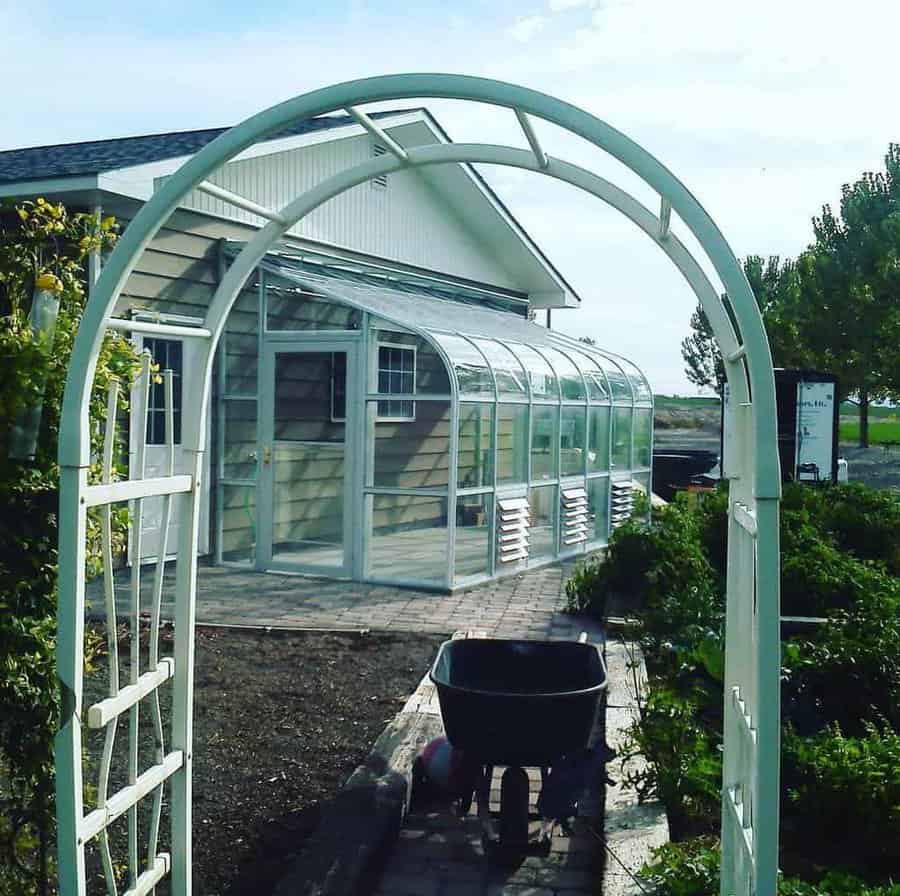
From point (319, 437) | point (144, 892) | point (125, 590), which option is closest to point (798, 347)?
point (319, 437)

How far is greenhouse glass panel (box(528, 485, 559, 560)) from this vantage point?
12.4 meters

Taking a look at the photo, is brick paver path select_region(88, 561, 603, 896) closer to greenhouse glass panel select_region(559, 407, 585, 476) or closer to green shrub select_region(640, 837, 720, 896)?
green shrub select_region(640, 837, 720, 896)

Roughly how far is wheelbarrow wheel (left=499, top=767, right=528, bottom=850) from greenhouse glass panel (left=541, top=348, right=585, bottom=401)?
28.8 ft

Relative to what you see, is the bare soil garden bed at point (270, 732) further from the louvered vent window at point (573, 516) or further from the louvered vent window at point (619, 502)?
the louvered vent window at point (619, 502)

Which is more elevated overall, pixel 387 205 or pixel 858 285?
pixel 858 285

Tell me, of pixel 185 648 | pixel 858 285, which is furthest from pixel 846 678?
pixel 858 285

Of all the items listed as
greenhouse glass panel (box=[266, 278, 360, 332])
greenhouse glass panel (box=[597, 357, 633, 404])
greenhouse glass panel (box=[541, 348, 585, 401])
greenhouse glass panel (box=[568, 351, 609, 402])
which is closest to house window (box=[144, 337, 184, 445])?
greenhouse glass panel (box=[266, 278, 360, 332])

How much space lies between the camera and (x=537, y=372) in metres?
12.5

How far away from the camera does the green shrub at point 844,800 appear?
12.9 feet

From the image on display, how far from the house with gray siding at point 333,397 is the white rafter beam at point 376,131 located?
22.5 ft

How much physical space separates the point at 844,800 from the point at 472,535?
7.27m

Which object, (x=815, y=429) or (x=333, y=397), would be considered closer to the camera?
(x=333, y=397)

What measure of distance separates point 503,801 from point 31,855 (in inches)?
74.4

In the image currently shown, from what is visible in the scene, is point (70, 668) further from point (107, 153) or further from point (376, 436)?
point (107, 153)
